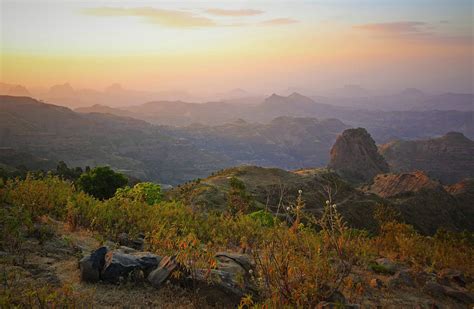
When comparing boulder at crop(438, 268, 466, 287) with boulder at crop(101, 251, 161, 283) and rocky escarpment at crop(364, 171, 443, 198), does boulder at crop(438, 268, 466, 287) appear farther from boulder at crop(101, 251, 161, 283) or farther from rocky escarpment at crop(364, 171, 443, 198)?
rocky escarpment at crop(364, 171, 443, 198)

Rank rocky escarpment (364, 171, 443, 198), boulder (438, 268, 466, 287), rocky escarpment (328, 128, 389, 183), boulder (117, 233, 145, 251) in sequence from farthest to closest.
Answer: rocky escarpment (328, 128, 389, 183) < rocky escarpment (364, 171, 443, 198) < boulder (438, 268, 466, 287) < boulder (117, 233, 145, 251)

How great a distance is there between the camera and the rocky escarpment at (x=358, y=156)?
173025 mm

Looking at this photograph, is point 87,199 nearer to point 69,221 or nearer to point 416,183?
point 69,221

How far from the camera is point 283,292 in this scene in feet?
19.5

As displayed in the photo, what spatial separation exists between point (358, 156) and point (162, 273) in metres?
184

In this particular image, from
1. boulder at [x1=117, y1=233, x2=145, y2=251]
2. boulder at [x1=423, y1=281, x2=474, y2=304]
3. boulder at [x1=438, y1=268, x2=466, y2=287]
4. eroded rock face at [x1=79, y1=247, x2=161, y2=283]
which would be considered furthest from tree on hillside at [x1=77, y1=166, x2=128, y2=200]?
boulder at [x1=423, y1=281, x2=474, y2=304]

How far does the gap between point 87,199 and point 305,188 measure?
61.5m

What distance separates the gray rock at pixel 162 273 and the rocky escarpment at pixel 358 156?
164376 mm

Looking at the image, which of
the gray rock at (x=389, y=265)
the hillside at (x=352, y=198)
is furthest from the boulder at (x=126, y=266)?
the hillside at (x=352, y=198)

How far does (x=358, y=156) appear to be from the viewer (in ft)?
591

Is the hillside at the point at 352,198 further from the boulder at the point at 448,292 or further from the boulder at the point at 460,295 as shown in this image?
the boulder at the point at 460,295

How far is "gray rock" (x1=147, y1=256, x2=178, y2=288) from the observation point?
7.14 m

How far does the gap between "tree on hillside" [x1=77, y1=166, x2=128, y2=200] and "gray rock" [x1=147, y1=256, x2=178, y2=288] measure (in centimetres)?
2221

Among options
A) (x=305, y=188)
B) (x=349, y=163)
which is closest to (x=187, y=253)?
(x=305, y=188)
